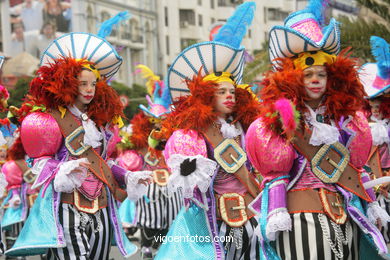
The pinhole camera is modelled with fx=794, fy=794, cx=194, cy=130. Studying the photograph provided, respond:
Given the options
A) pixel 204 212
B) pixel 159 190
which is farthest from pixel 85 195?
pixel 159 190

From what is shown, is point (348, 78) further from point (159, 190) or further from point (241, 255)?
point (159, 190)

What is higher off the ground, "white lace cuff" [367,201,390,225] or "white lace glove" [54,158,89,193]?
"white lace glove" [54,158,89,193]

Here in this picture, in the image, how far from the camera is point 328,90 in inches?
218

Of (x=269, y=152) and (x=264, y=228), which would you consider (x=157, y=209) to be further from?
(x=269, y=152)

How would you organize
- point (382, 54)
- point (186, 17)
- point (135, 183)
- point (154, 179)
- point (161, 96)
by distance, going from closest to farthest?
point (135, 183), point (382, 54), point (154, 179), point (161, 96), point (186, 17)

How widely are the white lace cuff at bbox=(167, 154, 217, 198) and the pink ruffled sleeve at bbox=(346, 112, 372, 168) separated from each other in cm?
132

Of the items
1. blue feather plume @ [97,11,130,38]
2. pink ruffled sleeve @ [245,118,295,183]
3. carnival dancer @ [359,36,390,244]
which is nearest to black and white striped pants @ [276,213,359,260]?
pink ruffled sleeve @ [245,118,295,183]

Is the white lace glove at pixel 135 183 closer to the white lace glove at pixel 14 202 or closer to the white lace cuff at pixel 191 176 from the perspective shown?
the white lace cuff at pixel 191 176

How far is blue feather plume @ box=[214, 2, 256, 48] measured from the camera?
7.32 m

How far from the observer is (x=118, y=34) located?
5956cm

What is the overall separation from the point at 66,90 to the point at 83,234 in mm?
1268

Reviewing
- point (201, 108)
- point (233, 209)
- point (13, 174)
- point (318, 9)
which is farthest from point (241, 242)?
point (13, 174)

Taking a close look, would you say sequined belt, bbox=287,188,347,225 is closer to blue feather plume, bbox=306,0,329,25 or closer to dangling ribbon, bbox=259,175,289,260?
dangling ribbon, bbox=259,175,289,260

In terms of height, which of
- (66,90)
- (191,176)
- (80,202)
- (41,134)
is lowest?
(80,202)
